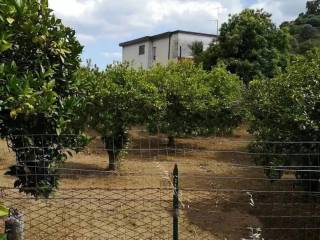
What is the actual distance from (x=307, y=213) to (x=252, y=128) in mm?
1536

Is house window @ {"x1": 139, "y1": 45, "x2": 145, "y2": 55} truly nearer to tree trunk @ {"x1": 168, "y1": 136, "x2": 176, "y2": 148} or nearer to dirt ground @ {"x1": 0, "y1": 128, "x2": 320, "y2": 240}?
tree trunk @ {"x1": 168, "y1": 136, "x2": 176, "y2": 148}

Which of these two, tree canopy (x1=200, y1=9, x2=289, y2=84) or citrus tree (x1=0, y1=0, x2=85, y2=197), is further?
tree canopy (x1=200, y1=9, x2=289, y2=84)

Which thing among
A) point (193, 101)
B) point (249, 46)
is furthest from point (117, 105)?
point (249, 46)

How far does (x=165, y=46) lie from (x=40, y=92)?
111 ft

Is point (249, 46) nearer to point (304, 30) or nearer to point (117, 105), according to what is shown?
point (117, 105)

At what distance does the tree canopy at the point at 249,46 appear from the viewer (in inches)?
865

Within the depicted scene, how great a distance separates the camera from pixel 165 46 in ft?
123

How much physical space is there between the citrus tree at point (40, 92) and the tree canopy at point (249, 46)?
57.4ft

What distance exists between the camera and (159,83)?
43.0ft

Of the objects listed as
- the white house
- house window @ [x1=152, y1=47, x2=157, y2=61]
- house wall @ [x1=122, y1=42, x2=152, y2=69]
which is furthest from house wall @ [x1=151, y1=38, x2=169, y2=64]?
house wall @ [x1=122, y1=42, x2=152, y2=69]

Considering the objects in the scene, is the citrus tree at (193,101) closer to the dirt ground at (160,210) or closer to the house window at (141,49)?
the dirt ground at (160,210)

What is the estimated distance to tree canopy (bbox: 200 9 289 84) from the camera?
21969 mm

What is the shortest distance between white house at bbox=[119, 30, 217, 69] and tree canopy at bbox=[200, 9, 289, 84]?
35.3 feet

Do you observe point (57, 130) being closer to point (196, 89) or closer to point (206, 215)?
point (206, 215)
